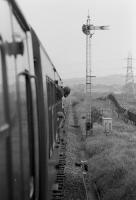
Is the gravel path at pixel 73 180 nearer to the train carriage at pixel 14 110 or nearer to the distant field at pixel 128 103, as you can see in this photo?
the train carriage at pixel 14 110

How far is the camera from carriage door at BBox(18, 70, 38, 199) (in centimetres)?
372

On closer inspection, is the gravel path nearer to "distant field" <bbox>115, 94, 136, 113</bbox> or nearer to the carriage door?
the carriage door

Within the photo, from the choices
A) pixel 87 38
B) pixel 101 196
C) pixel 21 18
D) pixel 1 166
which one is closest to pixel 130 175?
pixel 101 196

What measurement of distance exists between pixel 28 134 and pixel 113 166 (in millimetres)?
11393

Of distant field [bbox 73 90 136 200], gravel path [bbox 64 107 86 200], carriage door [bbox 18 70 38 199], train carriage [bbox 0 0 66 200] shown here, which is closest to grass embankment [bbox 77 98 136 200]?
distant field [bbox 73 90 136 200]

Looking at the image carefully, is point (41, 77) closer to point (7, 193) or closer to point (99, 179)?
point (7, 193)

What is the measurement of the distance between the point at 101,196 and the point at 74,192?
0.72m

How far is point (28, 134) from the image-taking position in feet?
13.6

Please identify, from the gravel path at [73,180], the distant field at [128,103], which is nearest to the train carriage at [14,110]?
the gravel path at [73,180]

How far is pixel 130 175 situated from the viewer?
44.1 feet

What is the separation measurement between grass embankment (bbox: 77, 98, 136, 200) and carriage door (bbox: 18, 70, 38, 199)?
7435 millimetres

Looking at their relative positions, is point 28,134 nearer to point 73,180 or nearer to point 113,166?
point 73,180

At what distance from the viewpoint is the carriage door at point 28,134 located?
147 inches

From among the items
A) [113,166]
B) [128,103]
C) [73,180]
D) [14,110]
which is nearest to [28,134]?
[14,110]
